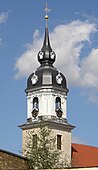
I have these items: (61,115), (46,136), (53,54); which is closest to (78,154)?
(61,115)

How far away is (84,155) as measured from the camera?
7412 cm

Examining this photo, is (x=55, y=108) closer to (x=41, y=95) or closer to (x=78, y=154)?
(x=41, y=95)

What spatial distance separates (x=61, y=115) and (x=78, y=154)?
5.75 m

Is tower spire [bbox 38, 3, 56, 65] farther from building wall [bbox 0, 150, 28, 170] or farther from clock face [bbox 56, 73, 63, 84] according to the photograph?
building wall [bbox 0, 150, 28, 170]

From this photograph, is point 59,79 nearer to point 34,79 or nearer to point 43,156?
point 34,79

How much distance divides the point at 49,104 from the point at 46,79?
108 inches

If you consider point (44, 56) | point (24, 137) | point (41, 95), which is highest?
point (44, 56)

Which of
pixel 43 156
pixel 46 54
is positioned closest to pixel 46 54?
pixel 46 54

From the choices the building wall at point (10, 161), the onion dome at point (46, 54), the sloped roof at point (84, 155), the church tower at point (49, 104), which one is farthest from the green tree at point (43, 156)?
the onion dome at point (46, 54)

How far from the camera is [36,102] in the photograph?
71.3 metres

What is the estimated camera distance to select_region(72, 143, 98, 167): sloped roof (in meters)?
72.2

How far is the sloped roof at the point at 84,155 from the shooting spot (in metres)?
72.2

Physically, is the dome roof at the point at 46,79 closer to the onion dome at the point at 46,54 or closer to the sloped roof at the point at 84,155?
the onion dome at the point at 46,54

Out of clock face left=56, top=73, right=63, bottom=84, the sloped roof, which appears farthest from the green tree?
the sloped roof
